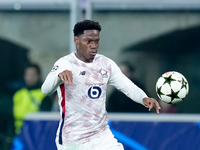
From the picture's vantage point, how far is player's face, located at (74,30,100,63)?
14.8ft

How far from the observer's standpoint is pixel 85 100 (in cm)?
439

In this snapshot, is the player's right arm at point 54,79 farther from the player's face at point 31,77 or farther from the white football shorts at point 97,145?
the player's face at point 31,77

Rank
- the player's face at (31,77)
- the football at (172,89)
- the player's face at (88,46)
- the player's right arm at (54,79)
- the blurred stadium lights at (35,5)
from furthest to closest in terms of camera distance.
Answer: the blurred stadium lights at (35,5) < the player's face at (31,77) < the football at (172,89) < the player's face at (88,46) < the player's right arm at (54,79)

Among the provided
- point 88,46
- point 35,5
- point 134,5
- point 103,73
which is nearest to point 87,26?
point 88,46

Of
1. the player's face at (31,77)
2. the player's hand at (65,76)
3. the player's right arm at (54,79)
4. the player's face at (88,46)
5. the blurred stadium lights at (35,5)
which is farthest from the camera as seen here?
the blurred stadium lights at (35,5)

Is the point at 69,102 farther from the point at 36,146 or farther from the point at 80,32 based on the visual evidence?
the point at 36,146

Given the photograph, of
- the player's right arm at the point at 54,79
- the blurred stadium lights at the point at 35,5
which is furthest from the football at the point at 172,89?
the blurred stadium lights at the point at 35,5

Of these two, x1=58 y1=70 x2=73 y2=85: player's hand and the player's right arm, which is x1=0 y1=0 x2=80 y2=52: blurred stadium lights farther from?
x1=58 y1=70 x2=73 y2=85: player's hand

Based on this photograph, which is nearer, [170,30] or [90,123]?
[90,123]

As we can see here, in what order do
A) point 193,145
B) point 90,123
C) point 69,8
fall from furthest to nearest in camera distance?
1. point 69,8
2. point 193,145
3. point 90,123

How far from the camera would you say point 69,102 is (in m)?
4.41

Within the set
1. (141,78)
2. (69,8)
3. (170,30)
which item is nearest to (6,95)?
(69,8)

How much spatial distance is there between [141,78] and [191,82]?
0.74m

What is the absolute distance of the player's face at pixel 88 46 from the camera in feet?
14.8
